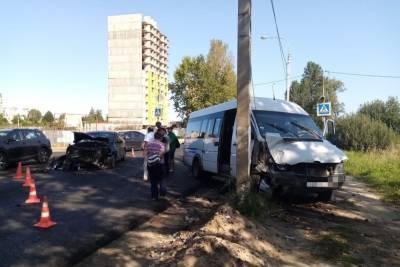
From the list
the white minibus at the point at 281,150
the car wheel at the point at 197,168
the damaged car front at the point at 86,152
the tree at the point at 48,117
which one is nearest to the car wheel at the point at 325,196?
the white minibus at the point at 281,150

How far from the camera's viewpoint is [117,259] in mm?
6129

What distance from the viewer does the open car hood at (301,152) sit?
9539 millimetres

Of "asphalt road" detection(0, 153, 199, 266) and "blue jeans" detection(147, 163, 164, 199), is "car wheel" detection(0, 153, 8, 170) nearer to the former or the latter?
"asphalt road" detection(0, 153, 199, 266)

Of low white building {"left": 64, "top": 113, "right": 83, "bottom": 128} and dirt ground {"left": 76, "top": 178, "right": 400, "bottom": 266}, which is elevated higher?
low white building {"left": 64, "top": 113, "right": 83, "bottom": 128}

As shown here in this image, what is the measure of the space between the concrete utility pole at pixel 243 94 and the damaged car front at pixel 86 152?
34.2ft

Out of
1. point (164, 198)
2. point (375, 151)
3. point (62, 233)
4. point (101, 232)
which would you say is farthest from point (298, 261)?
point (375, 151)

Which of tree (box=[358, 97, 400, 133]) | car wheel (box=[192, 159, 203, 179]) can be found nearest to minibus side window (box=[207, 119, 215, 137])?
car wheel (box=[192, 159, 203, 179])

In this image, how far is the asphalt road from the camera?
6488mm

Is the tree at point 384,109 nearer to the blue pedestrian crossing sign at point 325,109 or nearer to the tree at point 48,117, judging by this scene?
the blue pedestrian crossing sign at point 325,109

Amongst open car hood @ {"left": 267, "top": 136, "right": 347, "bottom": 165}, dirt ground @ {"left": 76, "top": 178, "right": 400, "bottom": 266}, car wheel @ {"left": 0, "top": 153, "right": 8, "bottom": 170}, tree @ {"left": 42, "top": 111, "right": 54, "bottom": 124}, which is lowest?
dirt ground @ {"left": 76, "top": 178, "right": 400, "bottom": 266}

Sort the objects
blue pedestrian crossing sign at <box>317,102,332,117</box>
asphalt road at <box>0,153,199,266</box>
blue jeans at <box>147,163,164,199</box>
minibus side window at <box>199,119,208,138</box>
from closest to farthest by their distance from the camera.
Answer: asphalt road at <box>0,153,199,266</box> < blue jeans at <box>147,163,164,199</box> < minibus side window at <box>199,119,208,138</box> < blue pedestrian crossing sign at <box>317,102,332,117</box>

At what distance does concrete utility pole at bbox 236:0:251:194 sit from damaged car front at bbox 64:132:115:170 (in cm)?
1041

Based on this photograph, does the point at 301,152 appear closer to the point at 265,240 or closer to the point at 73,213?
the point at 265,240

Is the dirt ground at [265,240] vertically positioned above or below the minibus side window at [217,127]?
below
